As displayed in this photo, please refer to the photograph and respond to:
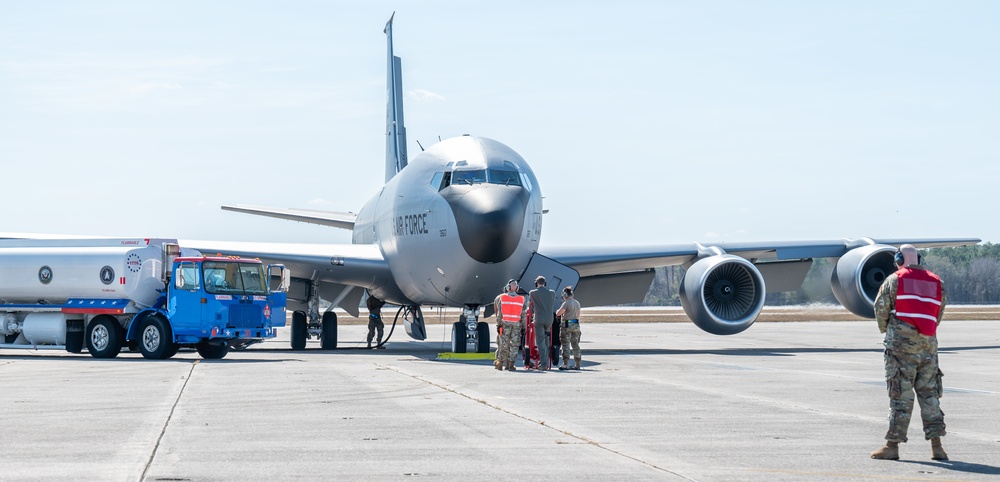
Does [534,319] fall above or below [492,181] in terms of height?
below

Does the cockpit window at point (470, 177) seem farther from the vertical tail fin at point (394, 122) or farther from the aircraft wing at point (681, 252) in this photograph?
the vertical tail fin at point (394, 122)

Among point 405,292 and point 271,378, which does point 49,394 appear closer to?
point 271,378

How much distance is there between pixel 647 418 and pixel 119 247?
669 inches

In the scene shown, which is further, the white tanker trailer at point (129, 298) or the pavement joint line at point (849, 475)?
the white tanker trailer at point (129, 298)

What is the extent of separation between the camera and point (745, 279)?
2805 centimetres

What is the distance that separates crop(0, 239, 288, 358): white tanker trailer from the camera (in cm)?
2481

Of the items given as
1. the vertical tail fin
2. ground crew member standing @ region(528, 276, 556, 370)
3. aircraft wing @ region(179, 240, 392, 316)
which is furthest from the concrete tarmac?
the vertical tail fin

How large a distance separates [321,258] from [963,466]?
20.6 meters

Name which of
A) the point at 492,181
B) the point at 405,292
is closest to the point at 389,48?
the point at 405,292

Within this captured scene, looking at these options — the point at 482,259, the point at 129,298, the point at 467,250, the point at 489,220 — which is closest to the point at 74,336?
the point at 129,298

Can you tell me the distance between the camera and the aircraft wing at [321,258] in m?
28.1

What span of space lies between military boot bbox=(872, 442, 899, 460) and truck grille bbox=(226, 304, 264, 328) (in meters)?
17.6

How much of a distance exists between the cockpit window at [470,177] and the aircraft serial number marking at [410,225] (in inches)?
47.2

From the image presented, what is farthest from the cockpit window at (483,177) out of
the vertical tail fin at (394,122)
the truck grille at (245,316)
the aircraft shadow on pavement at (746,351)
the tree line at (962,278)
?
the tree line at (962,278)
